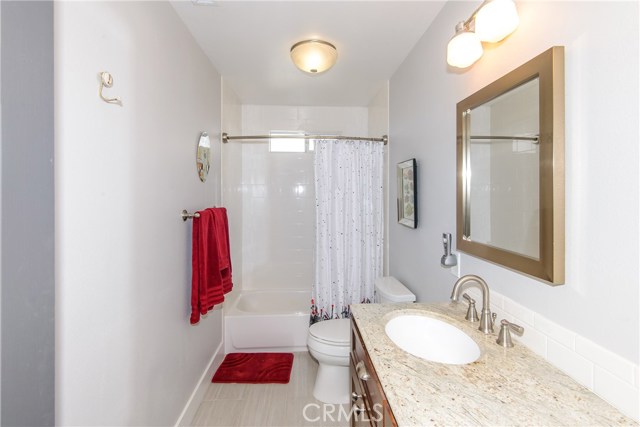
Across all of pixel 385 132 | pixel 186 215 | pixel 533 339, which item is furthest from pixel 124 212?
pixel 385 132

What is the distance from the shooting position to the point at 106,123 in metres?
1.07

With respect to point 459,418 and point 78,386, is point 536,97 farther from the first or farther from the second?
point 78,386

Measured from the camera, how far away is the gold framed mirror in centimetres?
86

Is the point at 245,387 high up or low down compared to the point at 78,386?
down

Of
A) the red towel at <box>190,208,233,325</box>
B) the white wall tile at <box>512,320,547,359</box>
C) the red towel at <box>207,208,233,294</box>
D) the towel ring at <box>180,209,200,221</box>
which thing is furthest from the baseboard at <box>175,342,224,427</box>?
the white wall tile at <box>512,320,547,359</box>

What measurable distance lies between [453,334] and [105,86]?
157 cm

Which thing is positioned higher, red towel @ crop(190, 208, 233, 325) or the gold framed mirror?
the gold framed mirror

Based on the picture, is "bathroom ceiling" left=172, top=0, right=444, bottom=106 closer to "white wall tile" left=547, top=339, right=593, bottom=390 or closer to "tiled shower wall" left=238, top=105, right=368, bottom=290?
"tiled shower wall" left=238, top=105, right=368, bottom=290

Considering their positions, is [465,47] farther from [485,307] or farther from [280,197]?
[280,197]

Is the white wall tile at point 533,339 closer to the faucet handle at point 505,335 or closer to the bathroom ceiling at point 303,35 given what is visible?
the faucet handle at point 505,335

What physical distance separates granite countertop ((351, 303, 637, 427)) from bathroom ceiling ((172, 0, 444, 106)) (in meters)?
1.60

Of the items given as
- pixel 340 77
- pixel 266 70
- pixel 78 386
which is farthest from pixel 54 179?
pixel 340 77

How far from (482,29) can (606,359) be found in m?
1.07

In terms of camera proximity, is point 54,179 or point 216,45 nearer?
point 54,179
